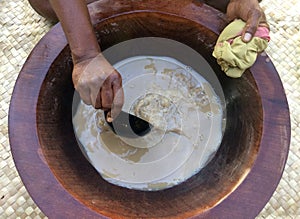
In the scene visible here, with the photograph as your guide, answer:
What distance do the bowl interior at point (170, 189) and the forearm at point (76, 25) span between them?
69mm

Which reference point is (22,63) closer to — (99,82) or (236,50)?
(99,82)

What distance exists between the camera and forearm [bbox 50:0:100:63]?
91cm

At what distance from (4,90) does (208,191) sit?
0.76 metres

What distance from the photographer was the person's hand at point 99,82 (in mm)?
919

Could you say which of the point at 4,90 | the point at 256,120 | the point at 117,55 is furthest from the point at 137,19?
the point at 4,90

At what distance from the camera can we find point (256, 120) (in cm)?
94

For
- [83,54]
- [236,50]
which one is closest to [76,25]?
[83,54]

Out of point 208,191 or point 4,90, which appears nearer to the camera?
point 208,191

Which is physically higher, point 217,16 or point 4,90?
point 217,16

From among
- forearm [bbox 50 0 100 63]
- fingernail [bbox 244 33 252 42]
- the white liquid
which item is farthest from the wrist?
fingernail [bbox 244 33 252 42]

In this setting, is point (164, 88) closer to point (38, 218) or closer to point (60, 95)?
point (60, 95)

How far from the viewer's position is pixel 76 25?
904mm

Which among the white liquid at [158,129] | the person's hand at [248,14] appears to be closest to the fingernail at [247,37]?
the person's hand at [248,14]

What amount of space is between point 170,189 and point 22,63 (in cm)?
68
